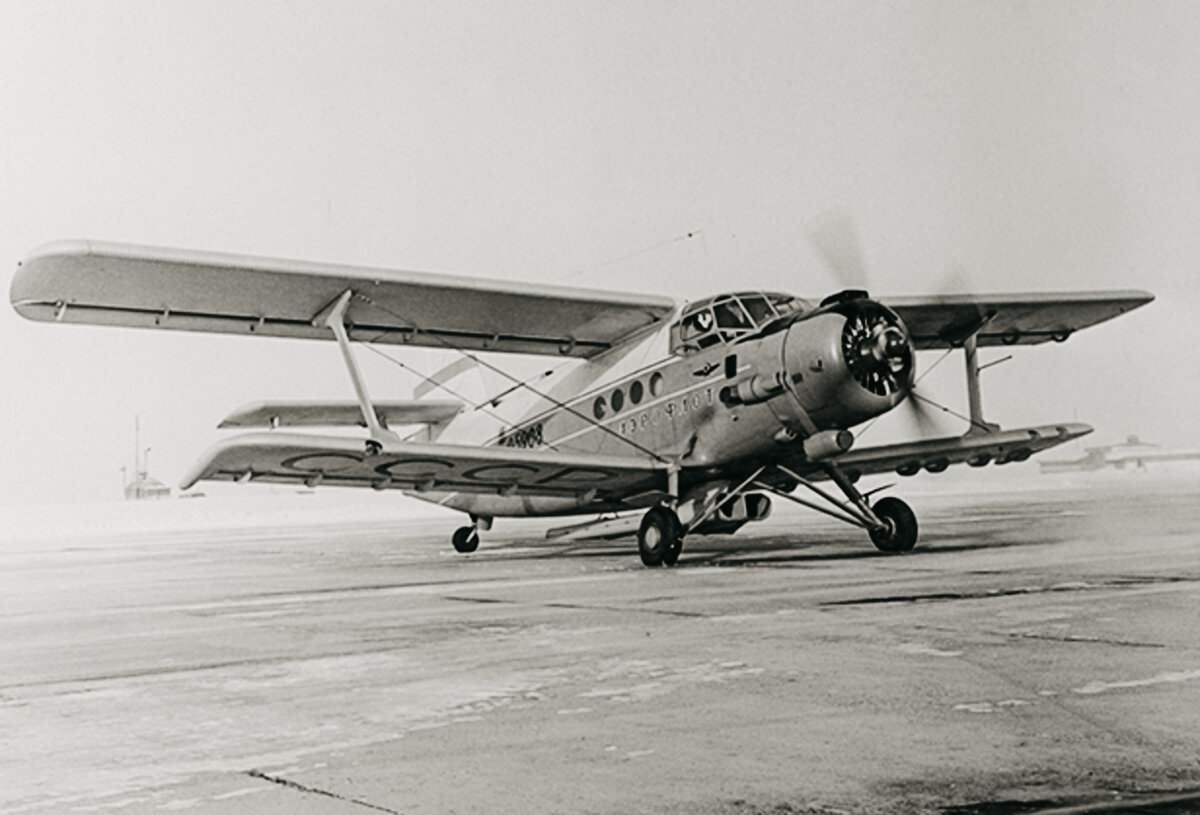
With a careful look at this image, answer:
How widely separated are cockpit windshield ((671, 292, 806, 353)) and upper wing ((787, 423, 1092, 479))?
6.77ft

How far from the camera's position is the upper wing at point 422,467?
11.0m

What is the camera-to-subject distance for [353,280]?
11.8m

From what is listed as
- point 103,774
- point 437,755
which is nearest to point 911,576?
point 437,755

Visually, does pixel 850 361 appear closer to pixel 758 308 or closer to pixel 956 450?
pixel 758 308

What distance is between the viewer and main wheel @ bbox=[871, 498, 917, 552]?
1149cm

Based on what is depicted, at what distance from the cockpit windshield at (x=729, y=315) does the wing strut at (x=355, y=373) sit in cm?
334

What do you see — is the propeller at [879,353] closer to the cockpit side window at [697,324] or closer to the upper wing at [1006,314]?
the cockpit side window at [697,324]

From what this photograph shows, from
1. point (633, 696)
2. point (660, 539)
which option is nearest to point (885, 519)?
point (660, 539)

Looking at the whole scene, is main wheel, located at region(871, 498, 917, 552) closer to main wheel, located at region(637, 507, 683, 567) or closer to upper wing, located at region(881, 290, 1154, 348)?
main wheel, located at region(637, 507, 683, 567)

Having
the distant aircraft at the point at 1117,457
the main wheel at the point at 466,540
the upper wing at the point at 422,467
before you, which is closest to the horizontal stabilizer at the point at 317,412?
the main wheel at the point at 466,540

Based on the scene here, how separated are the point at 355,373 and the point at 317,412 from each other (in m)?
5.84

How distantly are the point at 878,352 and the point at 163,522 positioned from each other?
1674 inches

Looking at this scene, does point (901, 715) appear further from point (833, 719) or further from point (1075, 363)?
point (1075, 363)

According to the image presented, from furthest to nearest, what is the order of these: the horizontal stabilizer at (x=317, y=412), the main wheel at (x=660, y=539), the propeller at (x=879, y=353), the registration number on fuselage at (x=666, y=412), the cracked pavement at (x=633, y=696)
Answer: the horizontal stabilizer at (x=317, y=412), the registration number on fuselage at (x=666, y=412), the main wheel at (x=660, y=539), the propeller at (x=879, y=353), the cracked pavement at (x=633, y=696)
